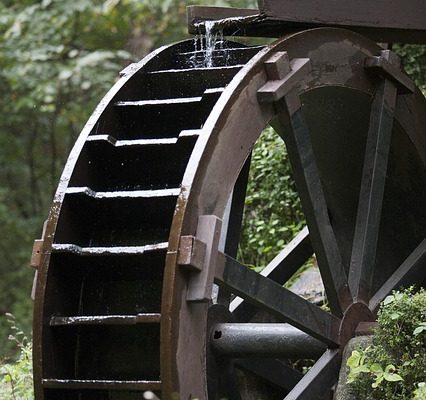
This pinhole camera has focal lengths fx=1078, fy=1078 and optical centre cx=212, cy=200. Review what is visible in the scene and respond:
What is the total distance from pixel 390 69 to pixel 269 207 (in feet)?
8.86

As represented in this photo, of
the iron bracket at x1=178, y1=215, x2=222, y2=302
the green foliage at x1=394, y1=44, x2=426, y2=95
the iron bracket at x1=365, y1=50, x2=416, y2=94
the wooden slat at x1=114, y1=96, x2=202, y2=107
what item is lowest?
the iron bracket at x1=178, y1=215, x2=222, y2=302

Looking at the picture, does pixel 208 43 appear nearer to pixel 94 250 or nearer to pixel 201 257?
pixel 94 250

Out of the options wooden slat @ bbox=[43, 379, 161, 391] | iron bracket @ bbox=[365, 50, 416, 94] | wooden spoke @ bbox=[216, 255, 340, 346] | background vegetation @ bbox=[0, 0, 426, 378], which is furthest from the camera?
background vegetation @ bbox=[0, 0, 426, 378]

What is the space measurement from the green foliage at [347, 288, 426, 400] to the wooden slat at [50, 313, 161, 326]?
103 cm

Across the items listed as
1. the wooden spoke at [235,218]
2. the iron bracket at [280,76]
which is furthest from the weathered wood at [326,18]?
the wooden spoke at [235,218]

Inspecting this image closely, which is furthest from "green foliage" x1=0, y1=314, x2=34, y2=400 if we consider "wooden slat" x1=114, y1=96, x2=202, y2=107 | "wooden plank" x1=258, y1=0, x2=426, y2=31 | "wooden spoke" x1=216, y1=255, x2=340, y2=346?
"wooden plank" x1=258, y1=0, x2=426, y2=31

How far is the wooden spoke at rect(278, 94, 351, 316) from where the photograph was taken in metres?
5.63

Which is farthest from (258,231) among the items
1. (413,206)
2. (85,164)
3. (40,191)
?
(40,191)

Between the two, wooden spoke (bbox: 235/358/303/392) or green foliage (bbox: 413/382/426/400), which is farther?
wooden spoke (bbox: 235/358/303/392)

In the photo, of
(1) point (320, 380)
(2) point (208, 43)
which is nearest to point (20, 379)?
(1) point (320, 380)

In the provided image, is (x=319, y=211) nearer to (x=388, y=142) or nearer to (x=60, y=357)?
(x=388, y=142)

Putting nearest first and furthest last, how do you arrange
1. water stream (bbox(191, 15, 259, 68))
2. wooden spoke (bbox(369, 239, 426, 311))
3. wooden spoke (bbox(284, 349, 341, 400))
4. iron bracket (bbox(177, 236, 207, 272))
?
iron bracket (bbox(177, 236, 207, 272)) < wooden spoke (bbox(284, 349, 341, 400)) < water stream (bbox(191, 15, 259, 68)) < wooden spoke (bbox(369, 239, 426, 311))

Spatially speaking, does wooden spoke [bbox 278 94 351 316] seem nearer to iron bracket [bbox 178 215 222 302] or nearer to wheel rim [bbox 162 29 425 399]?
wheel rim [bbox 162 29 425 399]

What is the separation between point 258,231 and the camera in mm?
8719
